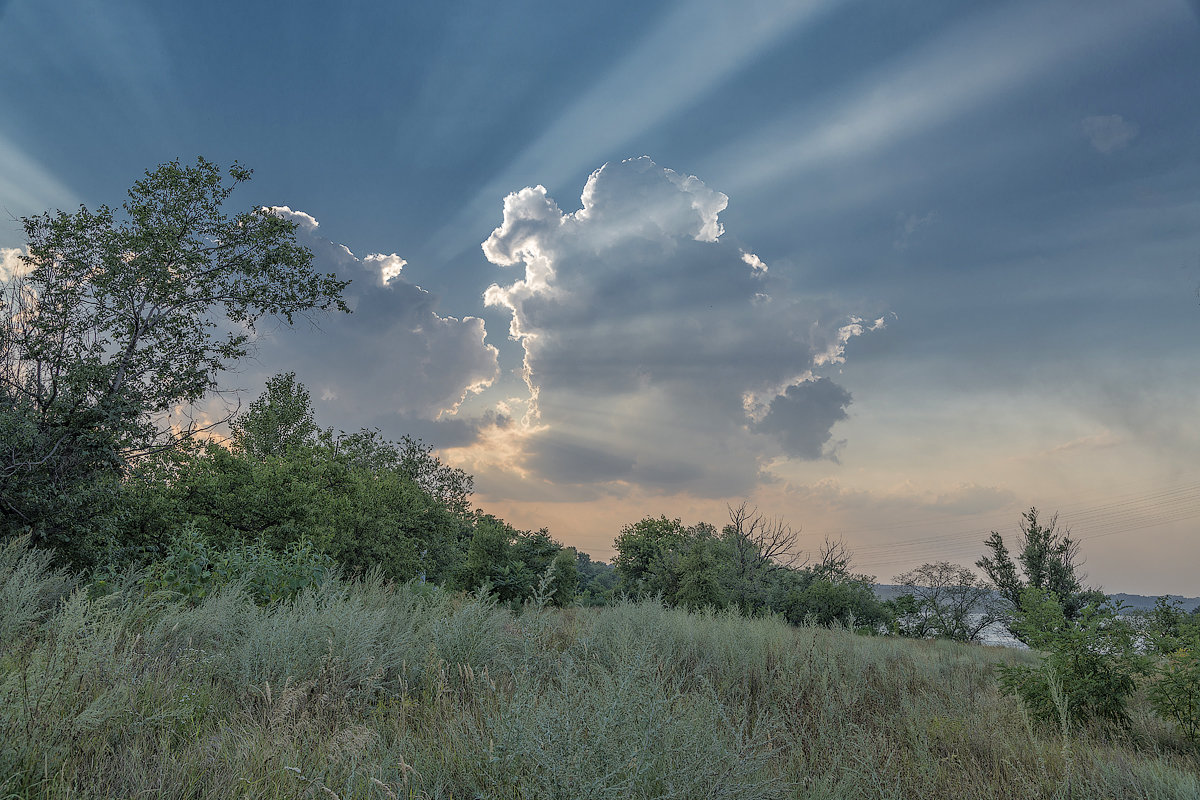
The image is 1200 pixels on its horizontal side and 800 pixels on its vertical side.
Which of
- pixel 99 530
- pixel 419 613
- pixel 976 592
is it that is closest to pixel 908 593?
pixel 976 592

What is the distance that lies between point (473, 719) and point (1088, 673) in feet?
23.1

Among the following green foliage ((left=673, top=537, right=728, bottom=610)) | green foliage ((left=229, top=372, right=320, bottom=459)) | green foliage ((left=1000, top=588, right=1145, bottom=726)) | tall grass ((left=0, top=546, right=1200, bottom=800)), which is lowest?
tall grass ((left=0, top=546, right=1200, bottom=800))

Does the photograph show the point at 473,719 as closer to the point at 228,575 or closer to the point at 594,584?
the point at 228,575

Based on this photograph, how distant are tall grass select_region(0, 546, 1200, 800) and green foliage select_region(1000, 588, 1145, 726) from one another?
261 mm

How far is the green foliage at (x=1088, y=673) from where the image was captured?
6750 millimetres

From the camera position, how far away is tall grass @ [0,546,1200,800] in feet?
11.1

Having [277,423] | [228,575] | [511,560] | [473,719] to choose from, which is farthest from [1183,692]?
[277,423]

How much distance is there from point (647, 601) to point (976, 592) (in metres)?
29.2

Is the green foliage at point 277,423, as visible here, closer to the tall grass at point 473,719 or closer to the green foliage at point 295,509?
the green foliage at point 295,509

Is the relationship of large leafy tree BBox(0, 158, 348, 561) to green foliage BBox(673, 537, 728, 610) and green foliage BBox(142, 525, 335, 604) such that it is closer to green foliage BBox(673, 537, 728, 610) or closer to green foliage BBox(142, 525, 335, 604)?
green foliage BBox(142, 525, 335, 604)

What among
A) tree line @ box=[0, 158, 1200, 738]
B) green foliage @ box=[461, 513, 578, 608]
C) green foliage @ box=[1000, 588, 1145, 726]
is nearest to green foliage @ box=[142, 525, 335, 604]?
tree line @ box=[0, 158, 1200, 738]

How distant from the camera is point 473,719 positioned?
4.50m

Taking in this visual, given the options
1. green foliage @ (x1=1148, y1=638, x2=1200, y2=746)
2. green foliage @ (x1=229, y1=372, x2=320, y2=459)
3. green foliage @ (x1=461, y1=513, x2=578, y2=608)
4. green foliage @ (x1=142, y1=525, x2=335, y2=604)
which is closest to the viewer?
green foliage @ (x1=1148, y1=638, x2=1200, y2=746)

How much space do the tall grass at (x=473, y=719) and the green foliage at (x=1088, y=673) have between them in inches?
10.3
